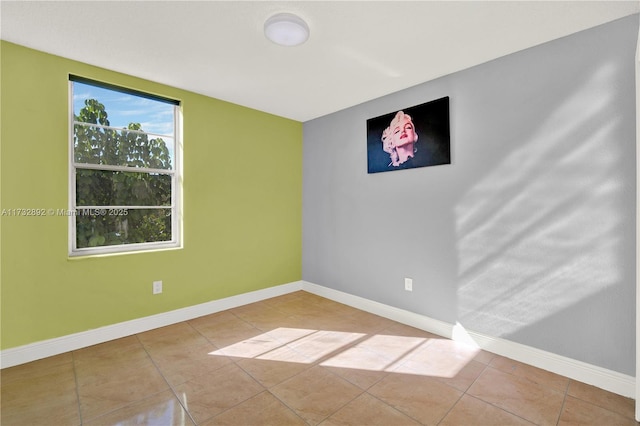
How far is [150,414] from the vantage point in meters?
1.80

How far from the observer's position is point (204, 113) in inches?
133

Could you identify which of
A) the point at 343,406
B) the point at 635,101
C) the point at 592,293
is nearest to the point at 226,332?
the point at 343,406

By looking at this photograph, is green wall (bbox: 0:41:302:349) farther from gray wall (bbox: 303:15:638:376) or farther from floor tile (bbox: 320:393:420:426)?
floor tile (bbox: 320:393:420:426)

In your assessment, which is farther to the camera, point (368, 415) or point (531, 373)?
point (531, 373)

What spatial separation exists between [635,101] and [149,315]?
4.23m

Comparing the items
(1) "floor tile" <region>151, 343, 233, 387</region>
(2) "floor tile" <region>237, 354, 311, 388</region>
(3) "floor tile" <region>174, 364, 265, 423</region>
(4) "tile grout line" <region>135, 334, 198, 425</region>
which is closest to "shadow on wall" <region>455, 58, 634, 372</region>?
(2) "floor tile" <region>237, 354, 311, 388</region>

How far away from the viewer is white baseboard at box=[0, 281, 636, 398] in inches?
81.5

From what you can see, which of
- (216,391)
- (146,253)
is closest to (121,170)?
(146,253)

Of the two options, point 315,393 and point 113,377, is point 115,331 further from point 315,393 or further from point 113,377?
point 315,393

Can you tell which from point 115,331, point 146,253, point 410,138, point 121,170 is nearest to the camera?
point 115,331

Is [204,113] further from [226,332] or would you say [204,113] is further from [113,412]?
[113,412]

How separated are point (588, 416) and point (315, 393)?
5.36ft

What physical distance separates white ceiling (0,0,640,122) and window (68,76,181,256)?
1.11 feet

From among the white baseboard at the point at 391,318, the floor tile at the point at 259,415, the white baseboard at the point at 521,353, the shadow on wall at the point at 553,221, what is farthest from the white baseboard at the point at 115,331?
the shadow on wall at the point at 553,221
